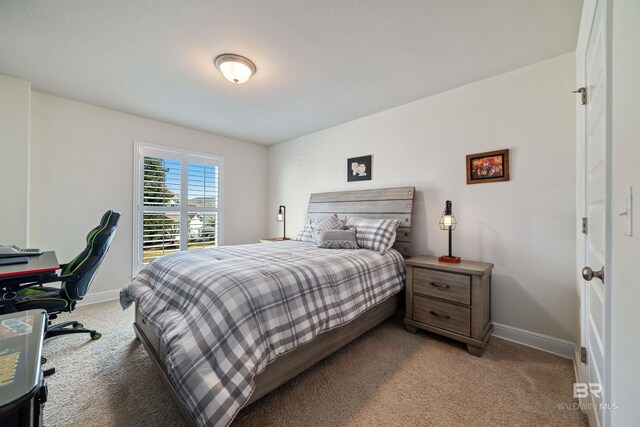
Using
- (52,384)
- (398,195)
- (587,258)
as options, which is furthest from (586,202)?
(52,384)

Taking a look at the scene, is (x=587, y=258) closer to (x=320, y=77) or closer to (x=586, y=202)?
(x=586, y=202)

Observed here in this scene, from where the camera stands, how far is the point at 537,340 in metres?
2.15

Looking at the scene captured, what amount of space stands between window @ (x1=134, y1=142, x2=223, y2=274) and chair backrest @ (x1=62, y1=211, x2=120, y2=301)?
134 centimetres

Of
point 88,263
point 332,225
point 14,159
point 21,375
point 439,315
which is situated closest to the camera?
point 21,375

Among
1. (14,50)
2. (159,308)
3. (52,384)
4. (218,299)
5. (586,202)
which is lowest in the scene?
(52,384)

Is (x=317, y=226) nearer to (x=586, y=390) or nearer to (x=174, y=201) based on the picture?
(x=174, y=201)

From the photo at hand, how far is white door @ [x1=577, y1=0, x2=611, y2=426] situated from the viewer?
38.7 inches

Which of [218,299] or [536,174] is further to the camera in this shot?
[536,174]

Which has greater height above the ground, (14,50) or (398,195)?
(14,50)

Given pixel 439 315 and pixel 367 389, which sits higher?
pixel 439 315

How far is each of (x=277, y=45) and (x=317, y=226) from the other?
201 centimetres

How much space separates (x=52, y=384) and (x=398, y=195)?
11.0 feet

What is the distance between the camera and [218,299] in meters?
1.36

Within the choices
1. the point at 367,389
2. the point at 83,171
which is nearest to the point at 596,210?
the point at 367,389
